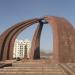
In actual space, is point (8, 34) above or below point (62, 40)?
above

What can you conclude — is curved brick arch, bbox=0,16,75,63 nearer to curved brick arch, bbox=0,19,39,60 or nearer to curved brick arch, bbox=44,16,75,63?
curved brick arch, bbox=44,16,75,63

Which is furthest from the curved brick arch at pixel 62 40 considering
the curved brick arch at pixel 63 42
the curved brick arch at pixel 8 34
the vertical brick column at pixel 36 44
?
the vertical brick column at pixel 36 44

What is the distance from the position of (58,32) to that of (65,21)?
1821mm

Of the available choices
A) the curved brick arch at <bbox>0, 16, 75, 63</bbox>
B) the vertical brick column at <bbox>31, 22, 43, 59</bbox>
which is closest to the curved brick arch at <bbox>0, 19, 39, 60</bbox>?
the curved brick arch at <bbox>0, 16, 75, 63</bbox>

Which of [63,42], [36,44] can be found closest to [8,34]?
[36,44]

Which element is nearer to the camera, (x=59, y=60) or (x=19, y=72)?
(x=19, y=72)

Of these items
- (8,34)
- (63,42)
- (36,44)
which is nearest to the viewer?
(63,42)

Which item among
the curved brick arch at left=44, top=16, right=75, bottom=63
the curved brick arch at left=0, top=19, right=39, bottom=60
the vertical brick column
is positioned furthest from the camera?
the vertical brick column

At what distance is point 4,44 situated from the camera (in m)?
23.1

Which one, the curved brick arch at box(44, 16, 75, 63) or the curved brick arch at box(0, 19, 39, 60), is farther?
the curved brick arch at box(0, 19, 39, 60)

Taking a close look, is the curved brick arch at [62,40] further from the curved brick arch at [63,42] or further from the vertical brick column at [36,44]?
the vertical brick column at [36,44]

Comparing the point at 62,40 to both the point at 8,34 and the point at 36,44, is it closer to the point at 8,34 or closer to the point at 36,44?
the point at 8,34

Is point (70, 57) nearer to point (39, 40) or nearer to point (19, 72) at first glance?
point (19, 72)

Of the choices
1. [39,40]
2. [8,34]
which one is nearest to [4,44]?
[8,34]
